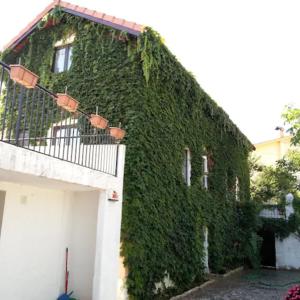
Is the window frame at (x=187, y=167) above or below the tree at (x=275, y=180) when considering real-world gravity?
below

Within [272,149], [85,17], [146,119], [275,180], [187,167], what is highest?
[272,149]

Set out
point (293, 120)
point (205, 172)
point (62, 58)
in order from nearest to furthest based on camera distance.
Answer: point (62, 58), point (205, 172), point (293, 120)

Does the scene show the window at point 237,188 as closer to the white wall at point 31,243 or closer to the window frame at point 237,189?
the window frame at point 237,189

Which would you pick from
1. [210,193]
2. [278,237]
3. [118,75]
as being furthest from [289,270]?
[118,75]

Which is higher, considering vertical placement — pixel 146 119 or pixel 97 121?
pixel 146 119

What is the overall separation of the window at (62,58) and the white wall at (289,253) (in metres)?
14.3

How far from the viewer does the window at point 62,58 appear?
11.4m

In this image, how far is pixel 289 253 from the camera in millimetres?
18250

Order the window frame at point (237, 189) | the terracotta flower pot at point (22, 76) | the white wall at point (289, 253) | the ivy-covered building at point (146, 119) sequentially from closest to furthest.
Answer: the terracotta flower pot at point (22, 76)
the ivy-covered building at point (146, 119)
the white wall at point (289, 253)
the window frame at point (237, 189)

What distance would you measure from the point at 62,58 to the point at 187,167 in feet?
19.0

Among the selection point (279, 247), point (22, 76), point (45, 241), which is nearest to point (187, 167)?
point (45, 241)

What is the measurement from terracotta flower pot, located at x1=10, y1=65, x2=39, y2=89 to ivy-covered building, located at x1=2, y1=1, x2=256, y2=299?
4.06m

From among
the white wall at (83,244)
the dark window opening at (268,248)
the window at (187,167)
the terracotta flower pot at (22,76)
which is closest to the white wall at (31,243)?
the white wall at (83,244)

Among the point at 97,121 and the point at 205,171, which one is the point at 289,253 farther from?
the point at 97,121
